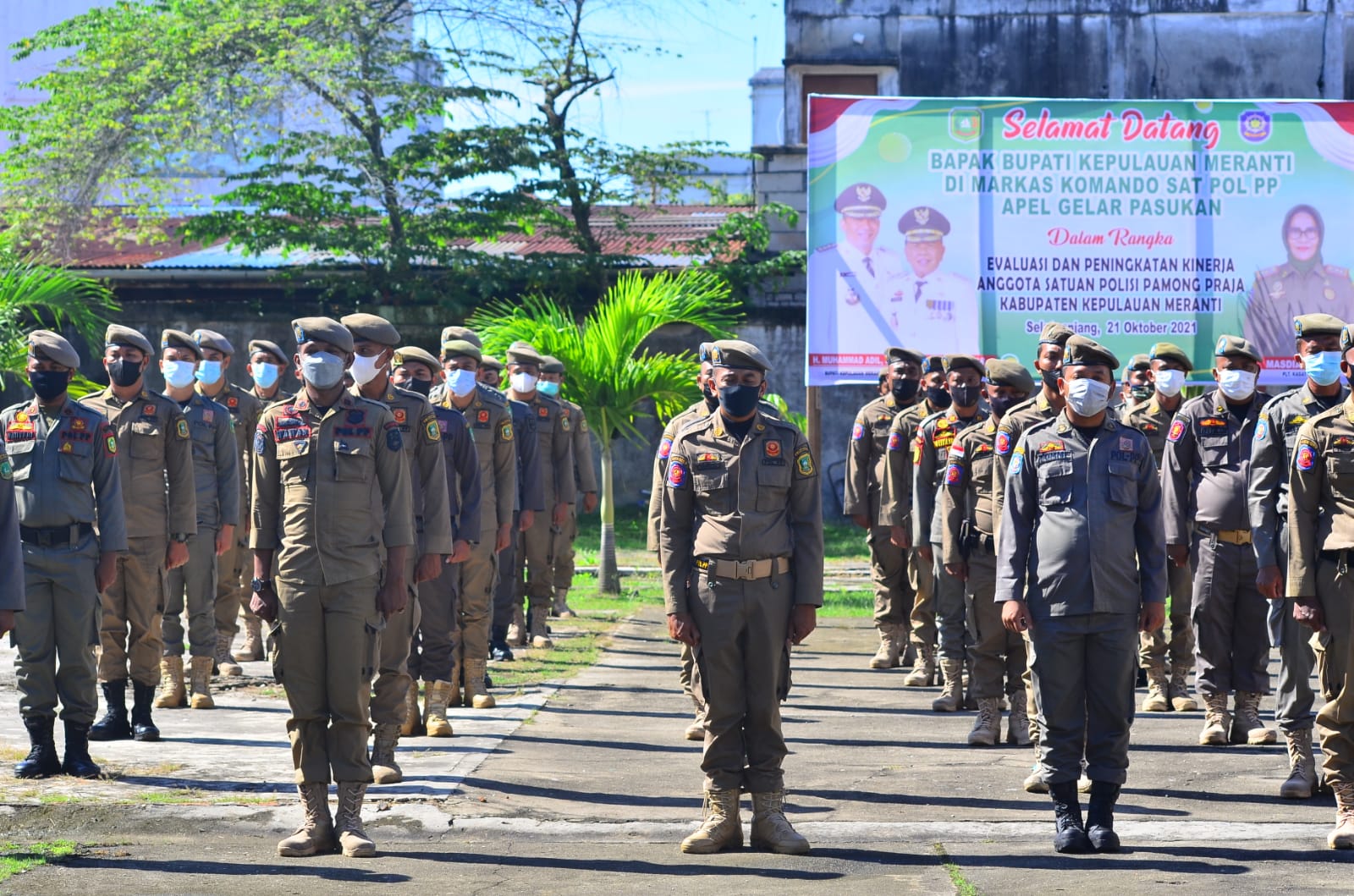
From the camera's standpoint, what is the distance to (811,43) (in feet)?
79.8

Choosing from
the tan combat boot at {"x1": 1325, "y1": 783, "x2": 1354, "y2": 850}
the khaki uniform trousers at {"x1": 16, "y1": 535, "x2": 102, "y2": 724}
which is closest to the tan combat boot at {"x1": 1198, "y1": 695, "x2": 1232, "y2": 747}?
the tan combat boot at {"x1": 1325, "y1": 783, "x2": 1354, "y2": 850}

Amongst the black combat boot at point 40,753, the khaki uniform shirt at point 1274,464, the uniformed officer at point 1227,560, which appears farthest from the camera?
the uniformed officer at point 1227,560

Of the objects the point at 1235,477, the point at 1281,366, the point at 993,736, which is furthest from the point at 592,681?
the point at 1281,366

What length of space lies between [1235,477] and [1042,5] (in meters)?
15.9

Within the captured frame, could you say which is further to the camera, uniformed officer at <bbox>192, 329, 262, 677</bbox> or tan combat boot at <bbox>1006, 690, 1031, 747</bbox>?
uniformed officer at <bbox>192, 329, 262, 677</bbox>

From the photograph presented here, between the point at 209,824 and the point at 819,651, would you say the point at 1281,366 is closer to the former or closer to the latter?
the point at 819,651

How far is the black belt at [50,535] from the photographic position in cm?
823

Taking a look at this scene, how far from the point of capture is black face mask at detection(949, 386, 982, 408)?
34.7ft

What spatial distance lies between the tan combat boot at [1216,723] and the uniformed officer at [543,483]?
5698 millimetres

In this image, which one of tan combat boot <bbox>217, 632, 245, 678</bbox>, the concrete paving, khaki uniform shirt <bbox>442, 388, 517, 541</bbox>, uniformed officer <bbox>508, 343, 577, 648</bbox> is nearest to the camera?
the concrete paving

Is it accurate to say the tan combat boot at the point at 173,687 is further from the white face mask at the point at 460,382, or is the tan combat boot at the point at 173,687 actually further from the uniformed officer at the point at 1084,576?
the uniformed officer at the point at 1084,576

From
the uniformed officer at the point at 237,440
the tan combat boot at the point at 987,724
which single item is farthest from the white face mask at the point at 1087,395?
the uniformed officer at the point at 237,440

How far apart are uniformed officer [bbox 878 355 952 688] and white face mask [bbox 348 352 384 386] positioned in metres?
4.98

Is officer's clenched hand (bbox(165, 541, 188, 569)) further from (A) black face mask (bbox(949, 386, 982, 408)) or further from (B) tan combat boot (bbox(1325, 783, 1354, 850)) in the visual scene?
(B) tan combat boot (bbox(1325, 783, 1354, 850))
